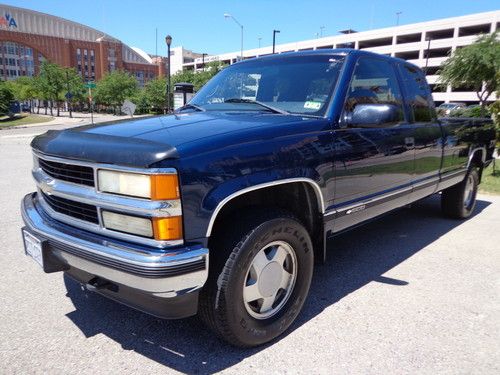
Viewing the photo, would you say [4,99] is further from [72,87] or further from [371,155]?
[371,155]

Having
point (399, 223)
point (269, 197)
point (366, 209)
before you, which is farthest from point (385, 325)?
point (399, 223)

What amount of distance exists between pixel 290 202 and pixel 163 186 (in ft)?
3.82

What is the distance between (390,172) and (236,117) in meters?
1.58

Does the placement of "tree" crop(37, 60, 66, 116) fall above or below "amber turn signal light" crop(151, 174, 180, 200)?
above

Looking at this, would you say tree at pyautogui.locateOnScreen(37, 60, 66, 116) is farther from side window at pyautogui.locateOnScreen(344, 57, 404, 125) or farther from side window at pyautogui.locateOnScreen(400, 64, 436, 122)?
side window at pyautogui.locateOnScreen(344, 57, 404, 125)

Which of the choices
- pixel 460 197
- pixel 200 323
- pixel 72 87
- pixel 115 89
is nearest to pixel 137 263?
pixel 200 323

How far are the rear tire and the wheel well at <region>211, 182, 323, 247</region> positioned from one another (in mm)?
3612

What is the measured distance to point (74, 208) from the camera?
7.84 feet

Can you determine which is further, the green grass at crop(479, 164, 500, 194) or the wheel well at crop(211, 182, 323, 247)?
the green grass at crop(479, 164, 500, 194)

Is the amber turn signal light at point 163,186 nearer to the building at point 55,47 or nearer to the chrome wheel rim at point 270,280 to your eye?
the chrome wheel rim at point 270,280

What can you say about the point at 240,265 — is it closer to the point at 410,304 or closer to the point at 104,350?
the point at 104,350

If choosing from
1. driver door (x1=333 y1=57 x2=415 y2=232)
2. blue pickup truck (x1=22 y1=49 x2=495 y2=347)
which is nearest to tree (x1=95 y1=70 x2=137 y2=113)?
blue pickup truck (x1=22 y1=49 x2=495 y2=347)

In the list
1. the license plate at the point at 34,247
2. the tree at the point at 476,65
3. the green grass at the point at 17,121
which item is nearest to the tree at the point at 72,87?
the green grass at the point at 17,121

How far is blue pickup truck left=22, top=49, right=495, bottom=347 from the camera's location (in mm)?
2029
